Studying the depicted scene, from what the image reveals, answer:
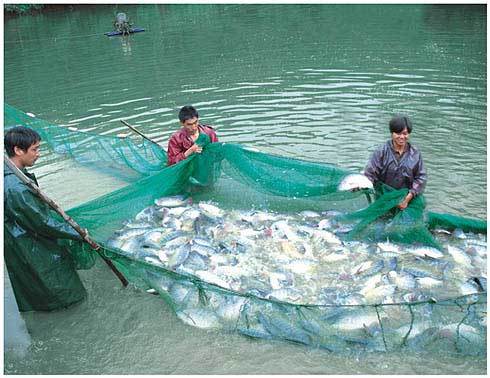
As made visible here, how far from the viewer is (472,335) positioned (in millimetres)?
3527

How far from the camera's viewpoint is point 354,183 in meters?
4.91

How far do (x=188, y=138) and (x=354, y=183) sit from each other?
2.23 metres

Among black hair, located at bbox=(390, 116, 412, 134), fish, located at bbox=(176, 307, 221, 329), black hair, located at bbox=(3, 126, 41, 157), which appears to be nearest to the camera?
black hair, located at bbox=(3, 126, 41, 157)

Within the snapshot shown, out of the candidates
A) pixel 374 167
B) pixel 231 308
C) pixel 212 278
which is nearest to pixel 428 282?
pixel 374 167

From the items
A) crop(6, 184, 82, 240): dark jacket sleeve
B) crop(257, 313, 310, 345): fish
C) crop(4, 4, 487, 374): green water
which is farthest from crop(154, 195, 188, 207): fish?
crop(257, 313, 310, 345): fish

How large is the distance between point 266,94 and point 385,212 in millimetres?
Answer: 7240

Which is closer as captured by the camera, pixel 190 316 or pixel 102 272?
pixel 190 316

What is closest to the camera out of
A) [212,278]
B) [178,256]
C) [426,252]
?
[212,278]

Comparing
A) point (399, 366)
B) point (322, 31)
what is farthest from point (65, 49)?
point (399, 366)

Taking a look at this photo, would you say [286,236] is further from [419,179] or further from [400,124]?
[400,124]

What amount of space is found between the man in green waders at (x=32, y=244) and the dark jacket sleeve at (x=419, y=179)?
3.26m

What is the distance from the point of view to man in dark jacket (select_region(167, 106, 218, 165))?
572 centimetres

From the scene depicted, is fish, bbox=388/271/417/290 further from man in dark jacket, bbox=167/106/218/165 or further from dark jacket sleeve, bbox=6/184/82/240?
dark jacket sleeve, bbox=6/184/82/240

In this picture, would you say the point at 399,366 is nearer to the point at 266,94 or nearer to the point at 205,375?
the point at 205,375
